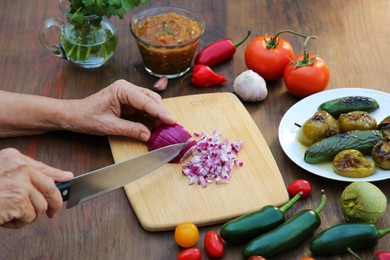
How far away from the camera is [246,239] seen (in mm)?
2010

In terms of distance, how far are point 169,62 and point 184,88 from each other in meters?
0.13

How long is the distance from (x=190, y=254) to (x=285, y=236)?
0.95 ft

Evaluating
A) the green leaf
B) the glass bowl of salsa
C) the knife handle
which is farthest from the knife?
the green leaf

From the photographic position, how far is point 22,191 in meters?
1.79

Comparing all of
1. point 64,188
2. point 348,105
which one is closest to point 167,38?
point 348,105

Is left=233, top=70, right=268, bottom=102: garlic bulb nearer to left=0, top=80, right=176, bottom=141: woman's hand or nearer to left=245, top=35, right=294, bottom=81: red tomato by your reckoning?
left=245, top=35, right=294, bottom=81: red tomato

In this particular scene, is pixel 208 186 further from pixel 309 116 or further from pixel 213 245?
pixel 309 116

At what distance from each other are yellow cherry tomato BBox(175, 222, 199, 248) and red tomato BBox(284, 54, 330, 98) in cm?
84

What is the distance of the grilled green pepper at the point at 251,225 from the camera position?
6.54 feet

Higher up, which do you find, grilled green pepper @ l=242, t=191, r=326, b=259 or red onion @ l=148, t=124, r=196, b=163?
grilled green pepper @ l=242, t=191, r=326, b=259

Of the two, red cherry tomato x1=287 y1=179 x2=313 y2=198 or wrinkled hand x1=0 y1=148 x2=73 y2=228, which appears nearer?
wrinkled hand x1=0 y1=148 x2=73 y2=228

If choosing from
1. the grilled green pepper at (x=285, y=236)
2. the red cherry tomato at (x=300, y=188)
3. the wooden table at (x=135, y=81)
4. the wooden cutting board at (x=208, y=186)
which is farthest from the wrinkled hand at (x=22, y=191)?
the red cherry tomato at (x=300, y=188)

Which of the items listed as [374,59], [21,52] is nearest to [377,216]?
Result: [374,59]

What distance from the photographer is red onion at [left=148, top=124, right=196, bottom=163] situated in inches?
90.1
